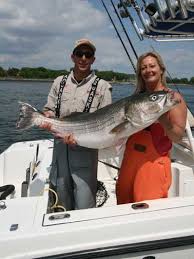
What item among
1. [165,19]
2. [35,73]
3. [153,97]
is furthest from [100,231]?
[35,73]

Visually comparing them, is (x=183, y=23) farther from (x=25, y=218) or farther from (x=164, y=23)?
(x=25, y=218)

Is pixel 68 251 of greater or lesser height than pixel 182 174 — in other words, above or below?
below

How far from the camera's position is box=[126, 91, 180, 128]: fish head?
305 cm

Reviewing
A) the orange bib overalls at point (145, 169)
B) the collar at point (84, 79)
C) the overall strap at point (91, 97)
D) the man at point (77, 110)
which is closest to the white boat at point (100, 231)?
the orange bib overalls at point (145, 169)

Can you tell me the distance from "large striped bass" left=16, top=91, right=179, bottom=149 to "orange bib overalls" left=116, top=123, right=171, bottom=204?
4.9 inches

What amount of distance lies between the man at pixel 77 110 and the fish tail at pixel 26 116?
0.15m

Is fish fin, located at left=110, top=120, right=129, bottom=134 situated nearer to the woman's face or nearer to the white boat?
the woman's face

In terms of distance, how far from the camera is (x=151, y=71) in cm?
324

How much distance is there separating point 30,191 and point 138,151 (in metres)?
1.45

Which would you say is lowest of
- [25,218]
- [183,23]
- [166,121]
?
[25,218]

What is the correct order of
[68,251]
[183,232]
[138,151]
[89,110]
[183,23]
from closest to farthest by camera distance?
[68,251]
[183,232]
[138,151]
[89,110]
[183,23]

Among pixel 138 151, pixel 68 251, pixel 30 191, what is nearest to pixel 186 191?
pixel 138 151

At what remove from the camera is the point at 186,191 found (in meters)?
4.38

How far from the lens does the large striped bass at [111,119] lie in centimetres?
313
